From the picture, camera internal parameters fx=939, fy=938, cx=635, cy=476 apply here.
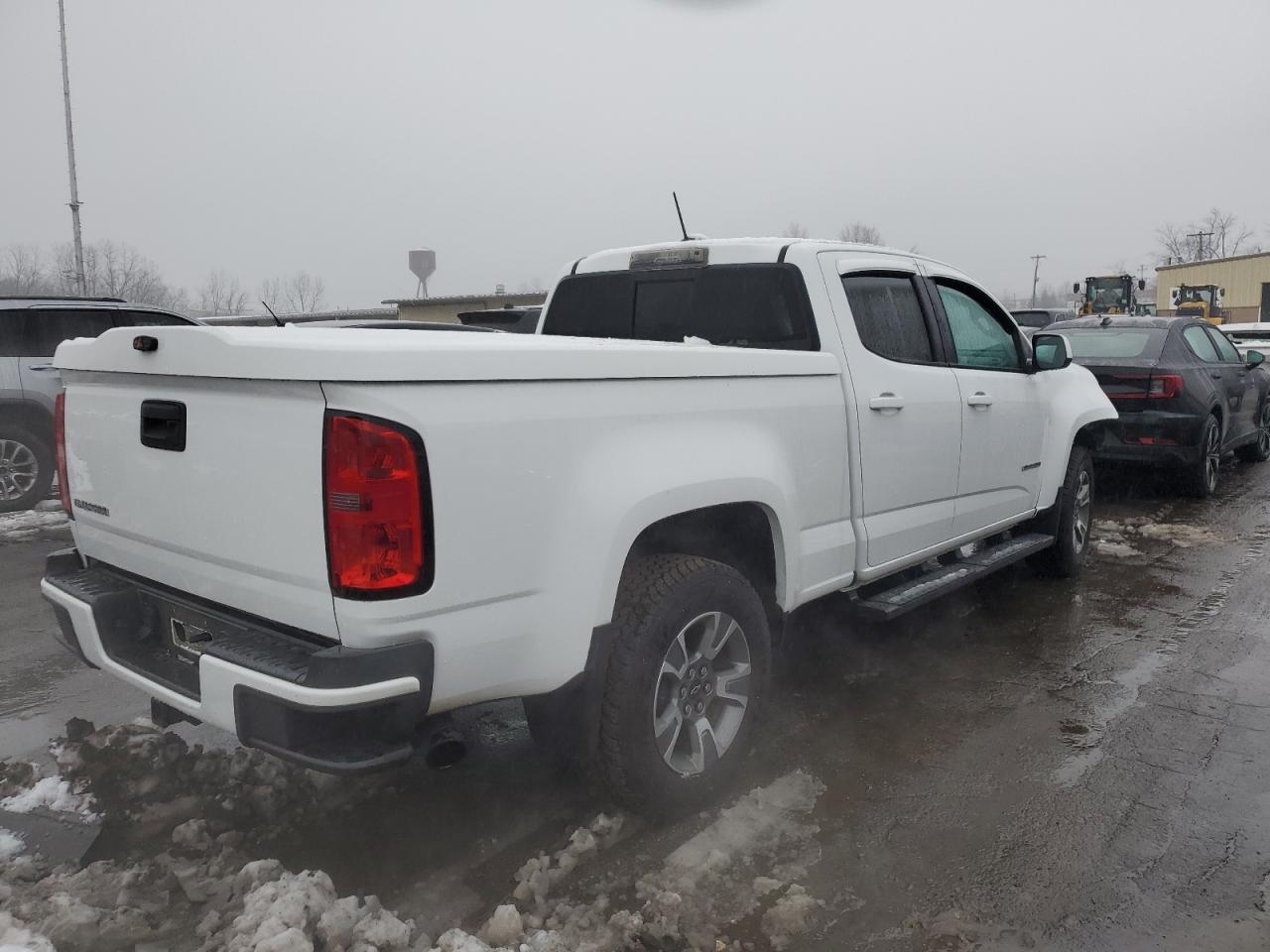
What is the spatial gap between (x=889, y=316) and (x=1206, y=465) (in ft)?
19.5

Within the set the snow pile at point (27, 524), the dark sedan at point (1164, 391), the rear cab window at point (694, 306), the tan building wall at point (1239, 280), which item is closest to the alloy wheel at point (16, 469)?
the snow pile at point (27, 524)

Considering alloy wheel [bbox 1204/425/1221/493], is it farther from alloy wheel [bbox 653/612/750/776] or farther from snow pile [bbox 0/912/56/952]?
snow pile [bbox 0/912/56/952]

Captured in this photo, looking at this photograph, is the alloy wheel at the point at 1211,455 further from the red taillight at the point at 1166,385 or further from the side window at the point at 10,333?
the side window at the point at 10,333

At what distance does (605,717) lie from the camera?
108 inches

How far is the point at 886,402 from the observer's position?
3738 millimetres

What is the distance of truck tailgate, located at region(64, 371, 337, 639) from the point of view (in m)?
2.28

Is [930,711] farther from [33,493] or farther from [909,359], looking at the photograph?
[33,493]

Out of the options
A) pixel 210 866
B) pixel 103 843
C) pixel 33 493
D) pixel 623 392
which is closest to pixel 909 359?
pixel 623 392

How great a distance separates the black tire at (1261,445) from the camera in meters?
11.0

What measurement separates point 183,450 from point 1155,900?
9.86ft

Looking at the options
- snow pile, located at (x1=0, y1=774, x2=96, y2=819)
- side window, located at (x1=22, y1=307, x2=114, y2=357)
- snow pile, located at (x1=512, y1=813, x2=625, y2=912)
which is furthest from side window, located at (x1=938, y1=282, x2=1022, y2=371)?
side window, located at (x1=22, y1=307, x2=114, y2=357)

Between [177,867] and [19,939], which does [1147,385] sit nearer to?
[177,867]

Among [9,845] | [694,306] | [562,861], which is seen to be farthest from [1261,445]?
[9,845]

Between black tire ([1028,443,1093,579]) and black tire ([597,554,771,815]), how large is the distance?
316 centimetres
